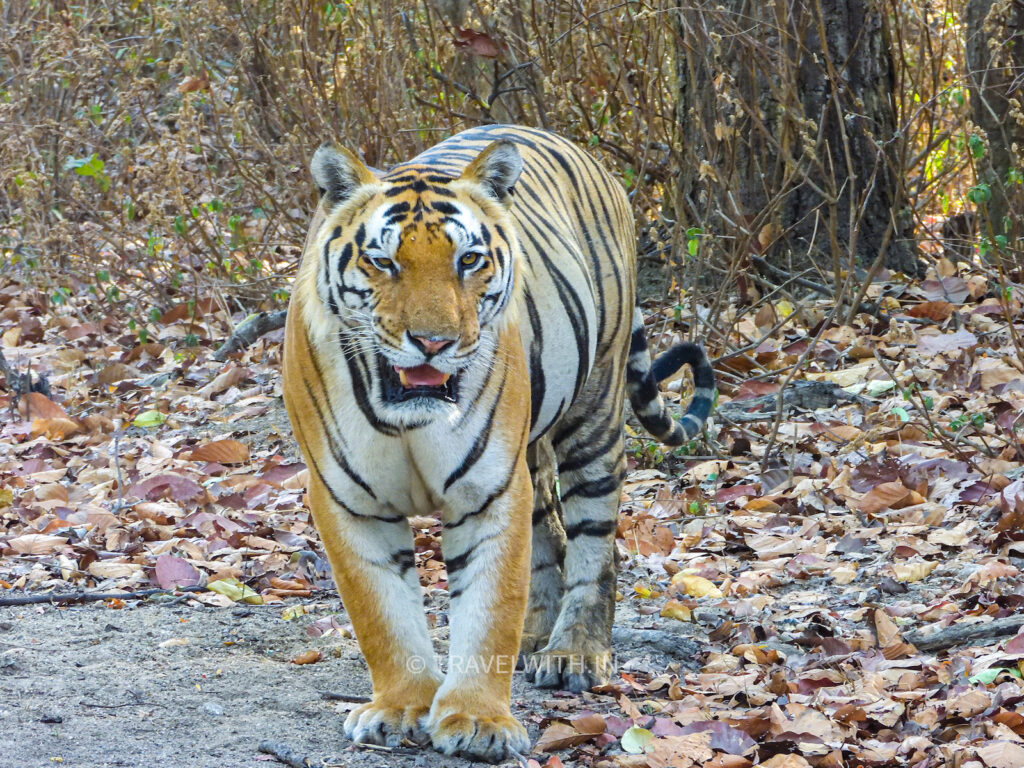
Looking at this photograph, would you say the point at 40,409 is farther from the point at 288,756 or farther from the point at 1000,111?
the point at 1000,111

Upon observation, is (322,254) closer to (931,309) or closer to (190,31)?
(931,309)

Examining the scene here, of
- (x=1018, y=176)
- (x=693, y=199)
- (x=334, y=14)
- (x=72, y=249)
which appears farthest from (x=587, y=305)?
(x=72, y=249)

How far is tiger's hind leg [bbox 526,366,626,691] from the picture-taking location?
3.92 meters

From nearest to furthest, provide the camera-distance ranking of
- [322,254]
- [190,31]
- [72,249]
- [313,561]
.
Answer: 1. [322,254]
2. [313,561]
3. [190,31]
4. [72,249]

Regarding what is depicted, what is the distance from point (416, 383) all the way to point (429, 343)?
0.13 meters

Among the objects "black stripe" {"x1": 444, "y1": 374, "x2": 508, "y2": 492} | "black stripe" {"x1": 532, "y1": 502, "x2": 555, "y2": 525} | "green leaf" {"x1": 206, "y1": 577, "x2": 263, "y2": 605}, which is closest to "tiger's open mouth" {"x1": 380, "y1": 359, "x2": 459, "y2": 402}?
"black stripe" {"x1": 444, "y1": 374, "x2": 508, "y2": 492}

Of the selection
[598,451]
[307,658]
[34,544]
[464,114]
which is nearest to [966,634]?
[598,451]

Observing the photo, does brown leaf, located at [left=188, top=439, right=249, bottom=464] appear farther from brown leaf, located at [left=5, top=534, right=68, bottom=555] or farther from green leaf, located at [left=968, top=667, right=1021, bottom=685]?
green leaf, located at [left=968, top=667, right=1021, bottom=685]

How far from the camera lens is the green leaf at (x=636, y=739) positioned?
317cm

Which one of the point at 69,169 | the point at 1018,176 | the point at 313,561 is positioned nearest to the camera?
the point at 313,561

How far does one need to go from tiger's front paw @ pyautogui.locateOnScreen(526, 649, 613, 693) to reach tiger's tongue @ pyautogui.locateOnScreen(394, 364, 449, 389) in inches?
48.1

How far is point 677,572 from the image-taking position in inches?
188

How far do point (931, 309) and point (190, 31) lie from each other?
446 cm

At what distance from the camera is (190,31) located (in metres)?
7.69
